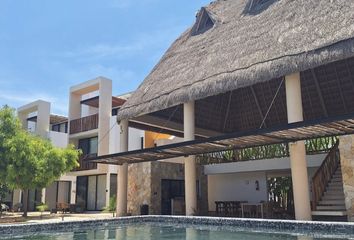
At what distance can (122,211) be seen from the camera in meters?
16.4

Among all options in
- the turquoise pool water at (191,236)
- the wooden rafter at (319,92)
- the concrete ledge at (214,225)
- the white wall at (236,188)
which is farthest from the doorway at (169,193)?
the wooden rafter at (319,92)

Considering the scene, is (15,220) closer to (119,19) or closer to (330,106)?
(119,19)

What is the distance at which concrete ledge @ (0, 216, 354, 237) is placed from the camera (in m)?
8.63

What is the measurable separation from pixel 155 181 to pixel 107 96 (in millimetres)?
8383

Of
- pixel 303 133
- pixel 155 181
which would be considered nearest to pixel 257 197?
pixel 155 181

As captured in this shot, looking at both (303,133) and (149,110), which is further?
(149,110)

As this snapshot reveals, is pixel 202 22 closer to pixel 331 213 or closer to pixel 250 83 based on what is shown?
pixel 250 83

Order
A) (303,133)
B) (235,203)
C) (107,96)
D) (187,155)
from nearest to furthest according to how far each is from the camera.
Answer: (303,133) → (187,155) → (235,203) → (107,96)

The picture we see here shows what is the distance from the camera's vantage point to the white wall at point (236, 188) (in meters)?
18.1

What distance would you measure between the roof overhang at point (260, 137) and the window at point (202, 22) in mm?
7062

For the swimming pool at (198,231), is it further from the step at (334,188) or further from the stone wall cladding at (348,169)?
the step at (334,188)

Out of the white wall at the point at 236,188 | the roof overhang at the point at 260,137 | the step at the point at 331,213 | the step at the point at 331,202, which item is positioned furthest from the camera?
the white wall at the point at 236,188

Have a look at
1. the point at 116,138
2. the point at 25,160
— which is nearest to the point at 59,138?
the point at 116,138

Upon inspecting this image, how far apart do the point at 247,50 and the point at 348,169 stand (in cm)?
506
